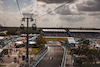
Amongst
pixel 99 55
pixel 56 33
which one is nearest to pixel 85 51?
pixel 99 55

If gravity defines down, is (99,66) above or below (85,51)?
below

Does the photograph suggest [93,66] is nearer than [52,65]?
No

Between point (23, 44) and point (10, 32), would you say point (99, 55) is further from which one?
point (10, 32)

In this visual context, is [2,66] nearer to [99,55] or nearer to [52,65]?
[52,65]

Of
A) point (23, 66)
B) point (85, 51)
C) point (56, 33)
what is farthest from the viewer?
point (56, 33)

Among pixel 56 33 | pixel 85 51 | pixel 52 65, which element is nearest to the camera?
pixel 52 65

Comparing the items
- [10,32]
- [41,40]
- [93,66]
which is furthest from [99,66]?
[10,32]

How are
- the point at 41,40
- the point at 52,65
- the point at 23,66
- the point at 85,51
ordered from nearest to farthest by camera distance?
the point at 23,66 → the point at 52,65 → the point at 85,51 → the point at 41,40

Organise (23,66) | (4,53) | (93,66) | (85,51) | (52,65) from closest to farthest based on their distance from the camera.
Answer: (23,66), (52,65), (93,66), (85,51), (4,53)

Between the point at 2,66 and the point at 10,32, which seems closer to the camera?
the point at 2,66
